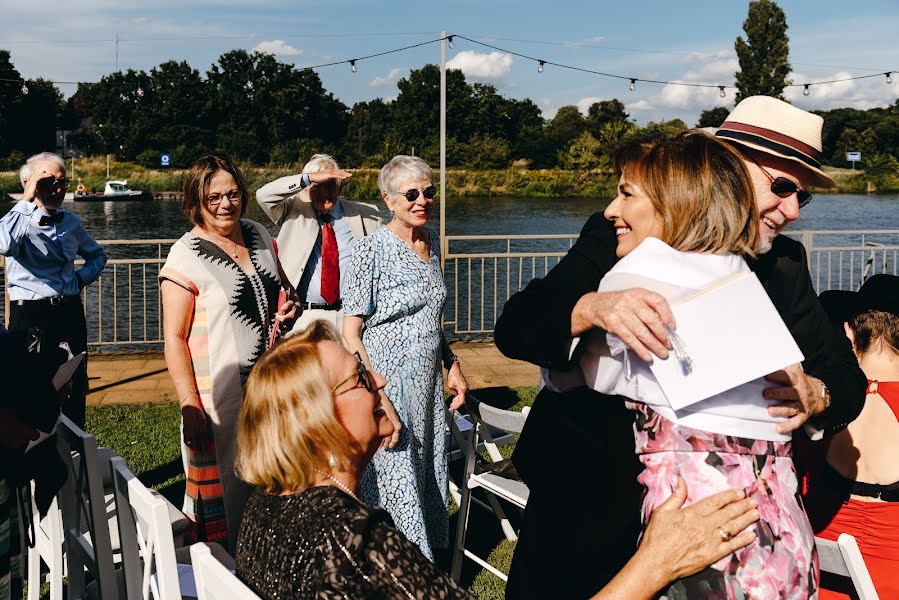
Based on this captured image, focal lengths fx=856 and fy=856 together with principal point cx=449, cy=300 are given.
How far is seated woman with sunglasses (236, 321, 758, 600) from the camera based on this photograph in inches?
58.0

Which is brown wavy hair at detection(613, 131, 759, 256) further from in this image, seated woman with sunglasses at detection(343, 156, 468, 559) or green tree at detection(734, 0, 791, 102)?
green tree at detection(734, 0, 791, 102)

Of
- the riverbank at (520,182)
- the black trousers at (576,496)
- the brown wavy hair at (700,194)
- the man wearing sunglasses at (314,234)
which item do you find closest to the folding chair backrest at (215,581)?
the black trousers at (576,496)

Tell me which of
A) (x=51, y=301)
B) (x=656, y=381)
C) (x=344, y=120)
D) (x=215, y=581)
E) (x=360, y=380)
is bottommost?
(x=215, y=581)

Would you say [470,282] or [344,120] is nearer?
[470,282]

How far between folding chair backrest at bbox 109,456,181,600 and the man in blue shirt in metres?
2.74

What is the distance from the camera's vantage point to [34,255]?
5.13 metres

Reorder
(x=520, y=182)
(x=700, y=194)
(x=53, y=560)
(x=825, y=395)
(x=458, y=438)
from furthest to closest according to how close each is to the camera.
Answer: (x=520, y=182) < (x=458, y=438) < (x=53, y=560) < (x=825, y=395) < (x=700, y=194)

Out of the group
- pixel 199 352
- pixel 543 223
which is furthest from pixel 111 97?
pixel 199 352

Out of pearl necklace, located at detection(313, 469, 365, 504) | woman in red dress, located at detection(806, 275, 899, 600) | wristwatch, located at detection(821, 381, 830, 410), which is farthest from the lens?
woman in red dress, located at detection(806, 275, 899, 600)

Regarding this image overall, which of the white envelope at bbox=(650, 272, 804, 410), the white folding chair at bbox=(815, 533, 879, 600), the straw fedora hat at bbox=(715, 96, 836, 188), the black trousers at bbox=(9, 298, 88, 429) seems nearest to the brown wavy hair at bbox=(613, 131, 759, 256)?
the white envelope at bbox=(650, 272, 804, 410)

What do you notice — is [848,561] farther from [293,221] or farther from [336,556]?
[293,221]

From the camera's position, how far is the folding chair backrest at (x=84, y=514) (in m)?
2.64

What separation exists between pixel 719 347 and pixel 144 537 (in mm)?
1714

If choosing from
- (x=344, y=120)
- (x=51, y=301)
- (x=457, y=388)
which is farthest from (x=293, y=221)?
(x=344, y=120)
